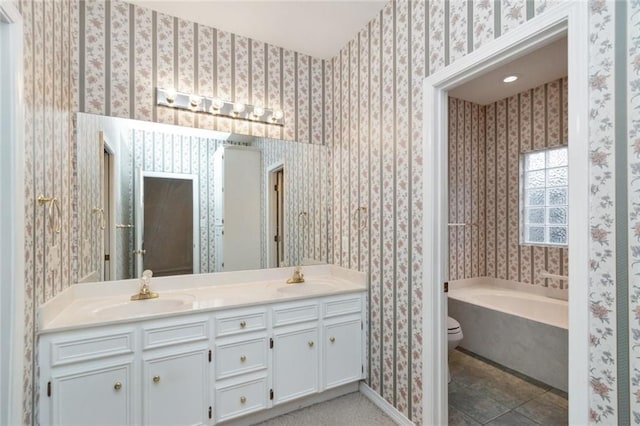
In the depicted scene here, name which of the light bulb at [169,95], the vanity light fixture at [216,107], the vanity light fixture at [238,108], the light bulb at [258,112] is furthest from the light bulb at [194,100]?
the light bulb at [258,112]

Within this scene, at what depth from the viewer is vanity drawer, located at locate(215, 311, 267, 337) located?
5.92ft

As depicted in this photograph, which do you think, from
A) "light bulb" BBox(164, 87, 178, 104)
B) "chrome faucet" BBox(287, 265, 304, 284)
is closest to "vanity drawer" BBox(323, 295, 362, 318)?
"chrome faucet" BBox(287, 265, 304, 284)

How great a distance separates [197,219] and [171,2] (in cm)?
150

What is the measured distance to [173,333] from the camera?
168cm

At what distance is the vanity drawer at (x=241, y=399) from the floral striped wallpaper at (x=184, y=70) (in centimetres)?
181

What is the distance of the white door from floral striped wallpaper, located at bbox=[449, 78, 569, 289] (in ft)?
9.63

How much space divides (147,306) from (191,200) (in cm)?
80

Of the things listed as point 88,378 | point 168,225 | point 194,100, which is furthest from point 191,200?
point 88,378

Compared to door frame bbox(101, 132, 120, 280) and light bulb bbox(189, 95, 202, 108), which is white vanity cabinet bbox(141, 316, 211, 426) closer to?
door frame bbox(101, 132, 120, 280)

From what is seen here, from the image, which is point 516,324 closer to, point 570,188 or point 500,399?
point 500,399

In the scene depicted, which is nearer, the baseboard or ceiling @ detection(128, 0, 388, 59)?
the baseboard

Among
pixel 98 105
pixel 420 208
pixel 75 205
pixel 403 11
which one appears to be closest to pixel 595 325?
pixel 420 208

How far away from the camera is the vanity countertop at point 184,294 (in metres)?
1.59

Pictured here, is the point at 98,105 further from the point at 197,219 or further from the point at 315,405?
the point at 315,405
